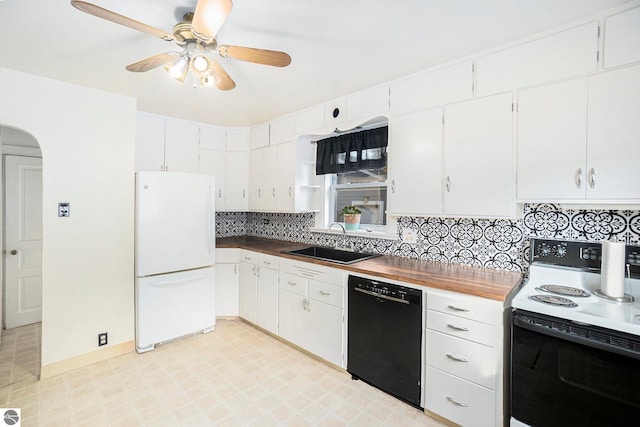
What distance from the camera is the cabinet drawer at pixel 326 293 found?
2.38 metres

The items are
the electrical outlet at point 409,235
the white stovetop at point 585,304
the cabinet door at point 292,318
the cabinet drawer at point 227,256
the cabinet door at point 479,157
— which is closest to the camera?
the white stovetop at point 585,304

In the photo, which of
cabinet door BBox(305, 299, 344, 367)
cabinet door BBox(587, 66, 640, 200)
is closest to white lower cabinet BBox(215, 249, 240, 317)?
Answer: cabinet door BBox(305, 299, 344, 367)

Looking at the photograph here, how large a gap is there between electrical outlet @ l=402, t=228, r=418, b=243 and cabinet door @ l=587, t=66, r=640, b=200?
1187 millimetres

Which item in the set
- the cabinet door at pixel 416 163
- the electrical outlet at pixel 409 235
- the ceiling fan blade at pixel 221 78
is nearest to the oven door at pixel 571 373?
the cabinet door at pixel 416 163

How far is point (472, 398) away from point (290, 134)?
2814 millimetres

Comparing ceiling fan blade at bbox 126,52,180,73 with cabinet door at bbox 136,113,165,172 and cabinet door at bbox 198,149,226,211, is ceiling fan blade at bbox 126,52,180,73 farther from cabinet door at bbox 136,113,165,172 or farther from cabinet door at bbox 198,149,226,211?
cabinet door at bbox 198,149,226,211

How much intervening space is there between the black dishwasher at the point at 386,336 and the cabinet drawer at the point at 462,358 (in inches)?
3.8

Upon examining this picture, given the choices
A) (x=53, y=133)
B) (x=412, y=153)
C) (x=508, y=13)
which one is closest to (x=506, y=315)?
(x=412, y=153)

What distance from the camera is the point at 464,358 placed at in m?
1.75

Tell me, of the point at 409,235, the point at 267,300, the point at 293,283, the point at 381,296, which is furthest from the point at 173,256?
the point at 409,235

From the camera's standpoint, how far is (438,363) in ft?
6.07

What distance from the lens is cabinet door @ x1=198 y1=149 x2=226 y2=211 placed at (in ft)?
12.0

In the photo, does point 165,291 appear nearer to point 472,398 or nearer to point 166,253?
point 166,253

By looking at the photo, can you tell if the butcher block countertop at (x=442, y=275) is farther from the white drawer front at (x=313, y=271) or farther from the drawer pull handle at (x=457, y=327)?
the drawer pull handle at (x=457, y=327)
